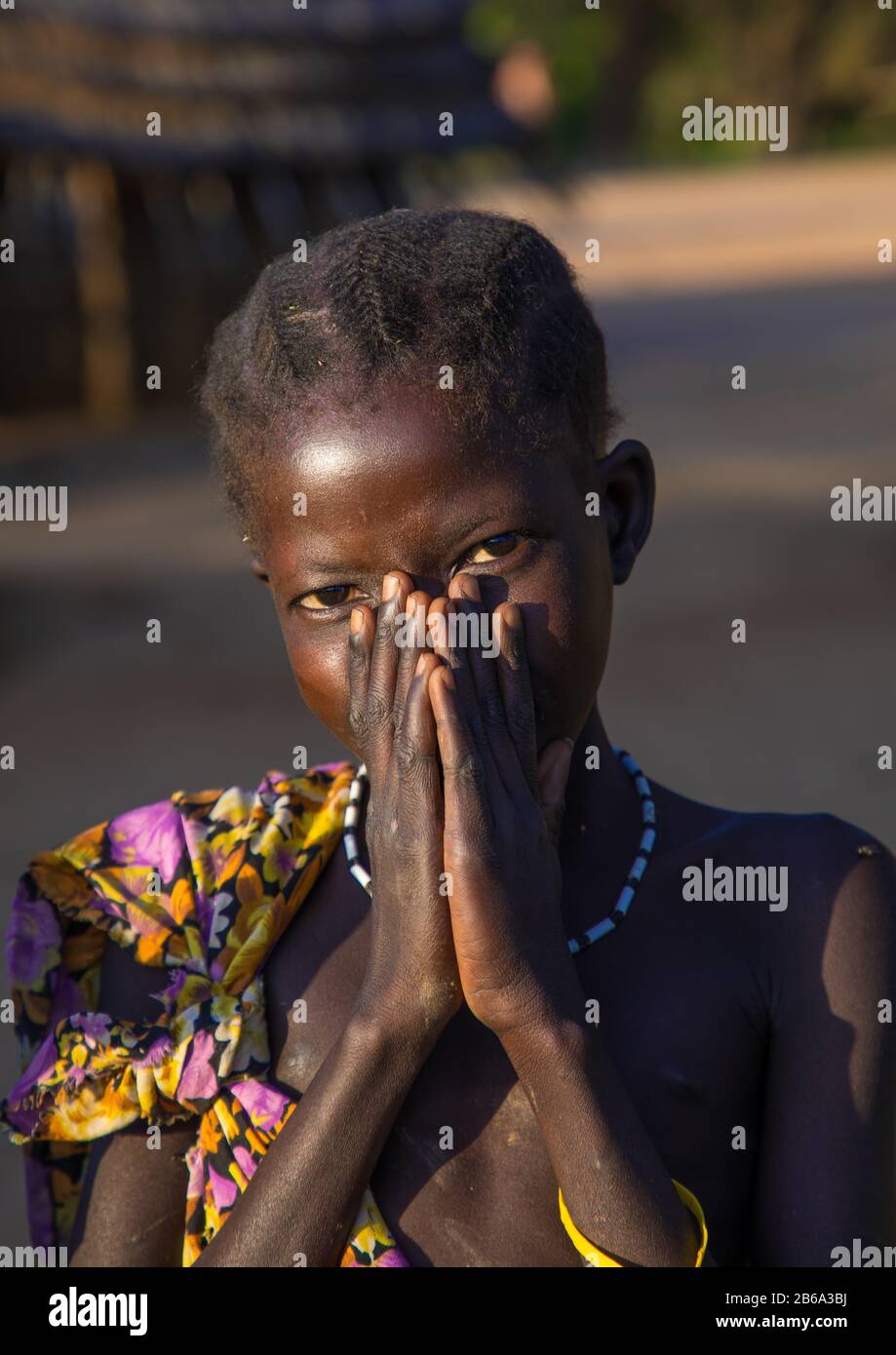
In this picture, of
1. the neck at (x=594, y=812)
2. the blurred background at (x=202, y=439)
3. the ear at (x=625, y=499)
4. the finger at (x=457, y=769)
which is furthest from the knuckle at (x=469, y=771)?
the blurred background at (x=202, y=439)

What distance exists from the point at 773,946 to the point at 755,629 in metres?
5.97

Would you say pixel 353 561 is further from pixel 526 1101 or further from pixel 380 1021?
pixel 526 1101

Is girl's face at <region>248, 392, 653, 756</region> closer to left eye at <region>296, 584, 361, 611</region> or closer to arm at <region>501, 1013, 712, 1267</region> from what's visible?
left eye at <region>296, 584, 361, 611</region>

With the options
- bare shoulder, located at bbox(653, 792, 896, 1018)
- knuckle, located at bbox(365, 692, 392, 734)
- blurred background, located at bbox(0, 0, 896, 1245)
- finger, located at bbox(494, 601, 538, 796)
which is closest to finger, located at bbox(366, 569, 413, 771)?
knuckle, located at bbox(365, 692, 392, 734)

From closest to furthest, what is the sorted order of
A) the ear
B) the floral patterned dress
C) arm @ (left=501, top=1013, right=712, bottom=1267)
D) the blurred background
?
arm @ (left=501, top=1013, right=712, bottom=1267) → the floral patterned dress → the ear → the blurred background

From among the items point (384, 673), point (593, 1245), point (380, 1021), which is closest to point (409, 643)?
point (384, 673)

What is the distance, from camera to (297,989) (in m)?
2.01

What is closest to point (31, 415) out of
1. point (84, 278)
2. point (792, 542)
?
point (84, 278)

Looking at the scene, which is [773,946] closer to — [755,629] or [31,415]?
[755,629]

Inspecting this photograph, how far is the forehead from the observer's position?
5.92ft

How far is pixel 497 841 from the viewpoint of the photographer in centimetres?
174

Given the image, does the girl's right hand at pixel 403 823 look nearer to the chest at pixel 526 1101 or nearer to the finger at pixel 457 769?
the finger at pixel 457 769

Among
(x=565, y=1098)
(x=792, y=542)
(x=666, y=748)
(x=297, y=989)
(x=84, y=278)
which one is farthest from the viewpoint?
(x=84, y=278)

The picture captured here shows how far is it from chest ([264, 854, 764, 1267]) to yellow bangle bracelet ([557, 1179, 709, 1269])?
0.33 feet
